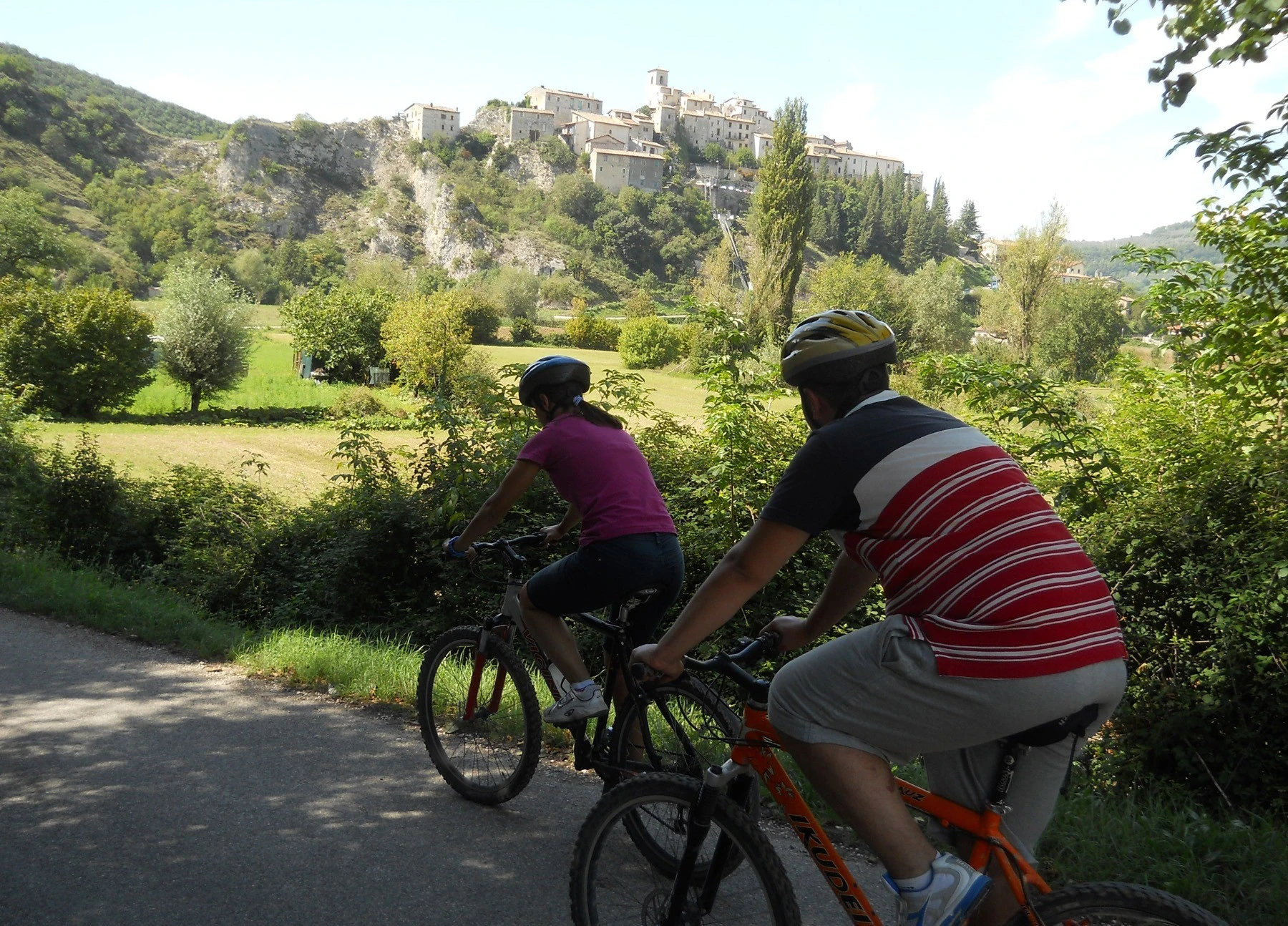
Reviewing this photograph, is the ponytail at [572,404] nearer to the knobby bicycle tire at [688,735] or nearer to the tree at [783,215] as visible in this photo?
the knobby bicycle tire at [688,735]

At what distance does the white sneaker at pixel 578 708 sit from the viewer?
4.07 meters

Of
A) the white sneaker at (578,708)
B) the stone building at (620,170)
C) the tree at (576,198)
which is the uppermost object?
the stone building at (620,170)

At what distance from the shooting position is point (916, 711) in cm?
223

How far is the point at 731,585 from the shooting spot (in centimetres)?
240

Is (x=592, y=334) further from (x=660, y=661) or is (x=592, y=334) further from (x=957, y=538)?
(x=957, y=538)

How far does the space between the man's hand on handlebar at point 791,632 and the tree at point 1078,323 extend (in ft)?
185

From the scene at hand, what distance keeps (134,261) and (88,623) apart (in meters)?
133

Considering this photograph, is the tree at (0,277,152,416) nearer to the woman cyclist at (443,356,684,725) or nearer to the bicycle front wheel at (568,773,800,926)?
the woman cyclist at (443,356,684,725)

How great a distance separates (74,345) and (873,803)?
4765cm

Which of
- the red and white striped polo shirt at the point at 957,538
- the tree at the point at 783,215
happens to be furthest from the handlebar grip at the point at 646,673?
the tree at the point at 783,215

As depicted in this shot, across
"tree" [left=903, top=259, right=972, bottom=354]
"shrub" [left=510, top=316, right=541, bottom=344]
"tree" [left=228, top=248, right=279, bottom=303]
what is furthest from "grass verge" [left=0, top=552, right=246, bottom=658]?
"tree" [left=228, top=248, right=279, bottom=303]

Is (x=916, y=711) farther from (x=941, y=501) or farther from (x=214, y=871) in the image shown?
(x=214, y=871)

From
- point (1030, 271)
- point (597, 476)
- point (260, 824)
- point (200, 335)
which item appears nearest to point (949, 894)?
point (597, 476)

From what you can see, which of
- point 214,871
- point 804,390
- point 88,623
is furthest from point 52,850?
point 88,623
